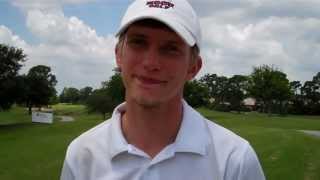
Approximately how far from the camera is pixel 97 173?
2691 millimetres

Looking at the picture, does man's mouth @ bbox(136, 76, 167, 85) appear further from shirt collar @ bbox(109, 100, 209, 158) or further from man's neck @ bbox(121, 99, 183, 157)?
shirt collar @ bbox(109, 100, 209, 158)

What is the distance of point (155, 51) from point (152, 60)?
4 cm

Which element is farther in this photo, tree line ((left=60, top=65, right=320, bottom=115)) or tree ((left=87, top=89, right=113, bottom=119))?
tree line ((left=60, top=65, right=320, bottom=115))

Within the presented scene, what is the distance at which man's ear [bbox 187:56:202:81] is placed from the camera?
8.87ft

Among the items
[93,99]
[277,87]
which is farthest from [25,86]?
[277,87]

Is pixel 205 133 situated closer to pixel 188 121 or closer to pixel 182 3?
pixel 188 121

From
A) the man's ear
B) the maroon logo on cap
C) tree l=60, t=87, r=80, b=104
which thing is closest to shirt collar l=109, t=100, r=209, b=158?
the man's ear

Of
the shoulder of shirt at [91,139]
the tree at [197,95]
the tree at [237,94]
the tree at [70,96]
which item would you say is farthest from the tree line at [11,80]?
the tree at [70,96]

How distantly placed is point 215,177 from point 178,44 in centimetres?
59

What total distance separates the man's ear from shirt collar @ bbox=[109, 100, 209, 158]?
141 millimetres

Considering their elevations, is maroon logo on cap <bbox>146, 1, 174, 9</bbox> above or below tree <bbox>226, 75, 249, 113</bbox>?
below

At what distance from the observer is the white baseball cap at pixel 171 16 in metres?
2.50

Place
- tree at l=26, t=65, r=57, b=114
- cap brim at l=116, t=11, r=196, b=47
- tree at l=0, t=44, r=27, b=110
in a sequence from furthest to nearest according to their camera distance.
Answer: tree at l=26, t=65, r=57, b=114
tree at l=0, t=44, r=27, b=110
cap brim at l=116, t=11, r=196, b=47

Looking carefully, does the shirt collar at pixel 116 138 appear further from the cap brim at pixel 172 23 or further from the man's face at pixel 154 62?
the cap brim at pixel 172 23
